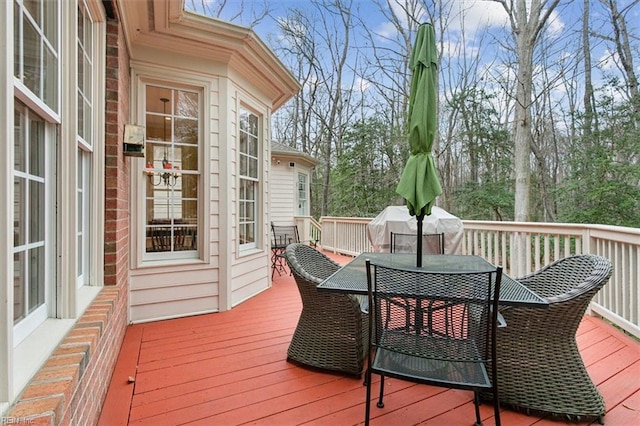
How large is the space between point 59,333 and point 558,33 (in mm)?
14692

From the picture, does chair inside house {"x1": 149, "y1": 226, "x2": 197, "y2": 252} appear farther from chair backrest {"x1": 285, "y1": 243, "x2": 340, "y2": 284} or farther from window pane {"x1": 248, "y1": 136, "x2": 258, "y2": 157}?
chair backrest {"x1": 285, "y1": 243, "x2": 340, "y2": 284}

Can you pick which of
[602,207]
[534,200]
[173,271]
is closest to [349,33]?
[534,200]

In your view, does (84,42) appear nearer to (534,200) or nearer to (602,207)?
(602,207)

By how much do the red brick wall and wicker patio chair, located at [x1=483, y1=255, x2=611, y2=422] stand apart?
2184mm

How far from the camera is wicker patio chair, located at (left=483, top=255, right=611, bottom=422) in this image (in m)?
1.94

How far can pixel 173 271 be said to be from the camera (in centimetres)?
382

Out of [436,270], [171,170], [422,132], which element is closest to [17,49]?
[422,132]

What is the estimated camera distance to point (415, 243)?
479cm

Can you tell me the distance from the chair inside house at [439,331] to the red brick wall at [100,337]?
1.31 meters

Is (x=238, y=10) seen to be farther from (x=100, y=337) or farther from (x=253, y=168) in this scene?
(x=100, y=337)

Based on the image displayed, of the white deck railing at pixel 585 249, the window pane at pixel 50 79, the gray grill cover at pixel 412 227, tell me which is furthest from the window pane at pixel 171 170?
the white deck railing at pixel 585 249

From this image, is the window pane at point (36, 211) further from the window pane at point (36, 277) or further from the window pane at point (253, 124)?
the window pane at point (253, 124)

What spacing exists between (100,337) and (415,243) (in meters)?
3.87

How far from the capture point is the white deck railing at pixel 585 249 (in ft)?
9.71
